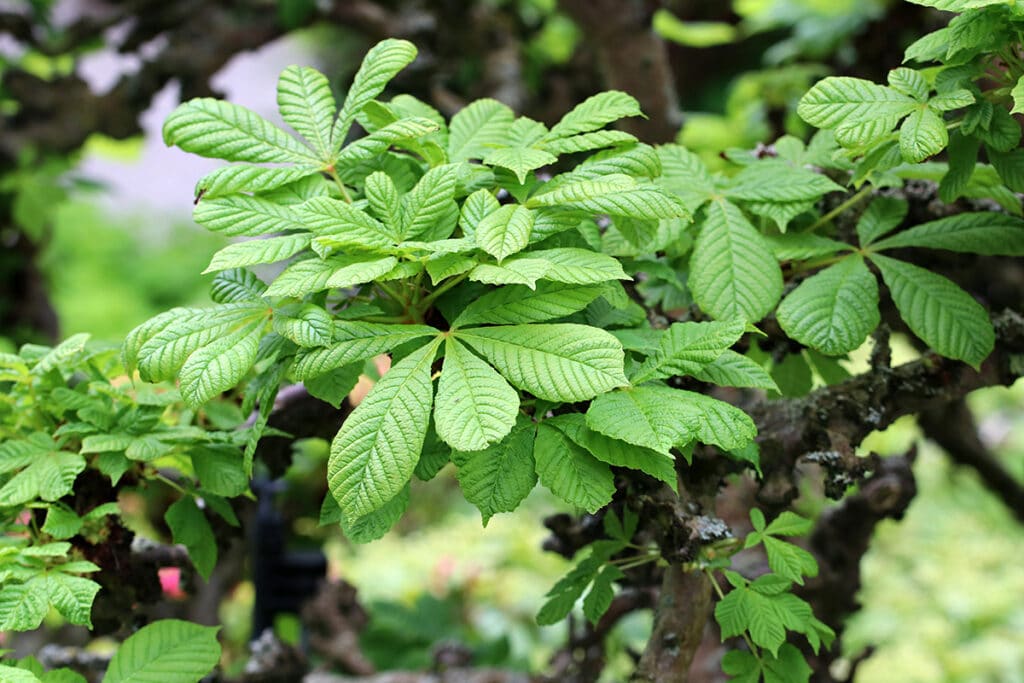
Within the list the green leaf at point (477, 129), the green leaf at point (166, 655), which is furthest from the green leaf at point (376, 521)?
the green leaf at point (477, 129)

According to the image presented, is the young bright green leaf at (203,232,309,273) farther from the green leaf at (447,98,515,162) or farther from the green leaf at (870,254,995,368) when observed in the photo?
the green leaf at (870,254,995,368)

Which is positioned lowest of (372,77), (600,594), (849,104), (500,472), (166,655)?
(600,594)

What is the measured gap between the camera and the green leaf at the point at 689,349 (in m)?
0.66

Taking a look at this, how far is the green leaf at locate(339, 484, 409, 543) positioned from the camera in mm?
654

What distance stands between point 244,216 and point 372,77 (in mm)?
148

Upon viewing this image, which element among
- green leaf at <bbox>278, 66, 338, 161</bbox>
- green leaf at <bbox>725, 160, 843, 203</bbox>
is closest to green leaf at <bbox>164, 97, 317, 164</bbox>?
green leaf at <bbox>278, 66, 338, 161</bbox>

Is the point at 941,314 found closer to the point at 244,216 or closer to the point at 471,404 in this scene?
the point at 471,404

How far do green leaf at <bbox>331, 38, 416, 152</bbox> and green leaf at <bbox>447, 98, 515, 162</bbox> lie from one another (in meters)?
0.08

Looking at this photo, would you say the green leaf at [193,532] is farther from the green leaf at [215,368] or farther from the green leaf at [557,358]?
the green leaf at [557,358]

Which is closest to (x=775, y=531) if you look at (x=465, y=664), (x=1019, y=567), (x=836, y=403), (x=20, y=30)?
(x=836, y=403)

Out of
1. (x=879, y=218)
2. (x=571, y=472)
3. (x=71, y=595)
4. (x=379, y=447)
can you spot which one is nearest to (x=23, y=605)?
(x=71, y=595)

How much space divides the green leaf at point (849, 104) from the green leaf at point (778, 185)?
86 millimetres

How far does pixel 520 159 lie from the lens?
0.67 metres

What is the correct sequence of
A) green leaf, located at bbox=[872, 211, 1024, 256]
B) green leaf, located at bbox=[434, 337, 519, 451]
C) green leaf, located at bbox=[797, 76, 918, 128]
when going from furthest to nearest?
green leaf, located at bbox=[872, 211, 1024, 256]
green leaf, located at bbox=[797, 76, 918, 128]
green leaf, located at bbox=[434, 337, 519, 451]
